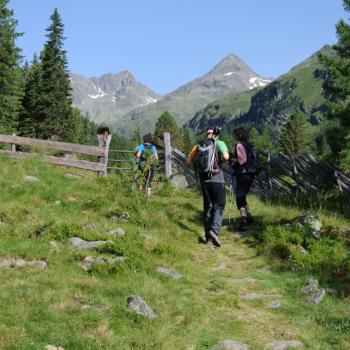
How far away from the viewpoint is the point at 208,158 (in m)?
9.84

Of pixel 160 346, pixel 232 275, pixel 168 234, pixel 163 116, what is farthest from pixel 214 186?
pixel 163 116

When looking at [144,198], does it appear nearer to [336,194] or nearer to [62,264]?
[62,264]

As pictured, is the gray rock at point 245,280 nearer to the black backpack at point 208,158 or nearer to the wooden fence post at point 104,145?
the black backpack at point 208,158

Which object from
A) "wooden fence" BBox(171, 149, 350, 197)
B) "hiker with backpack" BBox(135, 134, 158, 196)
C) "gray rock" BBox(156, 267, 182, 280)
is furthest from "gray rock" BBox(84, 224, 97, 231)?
"wooden fence" BBox(171, 149, 350, 197)

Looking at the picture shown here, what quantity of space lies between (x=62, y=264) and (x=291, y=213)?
647 centimetres

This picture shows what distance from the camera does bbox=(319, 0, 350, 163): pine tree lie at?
13.7 metres

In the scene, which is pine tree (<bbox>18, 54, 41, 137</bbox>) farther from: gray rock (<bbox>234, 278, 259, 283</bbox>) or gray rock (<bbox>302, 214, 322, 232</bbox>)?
gray rock (<bbox>234, 278, 259, 283</bbox>)

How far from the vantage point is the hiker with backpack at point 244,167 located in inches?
444

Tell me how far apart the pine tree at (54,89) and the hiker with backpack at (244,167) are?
43540 mm

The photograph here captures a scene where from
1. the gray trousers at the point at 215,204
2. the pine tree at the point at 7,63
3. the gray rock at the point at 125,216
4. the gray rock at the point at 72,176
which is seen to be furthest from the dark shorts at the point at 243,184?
the pine tree at the point at 7,63

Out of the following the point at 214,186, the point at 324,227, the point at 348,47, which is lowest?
the point at 324,227

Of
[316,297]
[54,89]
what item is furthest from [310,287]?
[54,89]

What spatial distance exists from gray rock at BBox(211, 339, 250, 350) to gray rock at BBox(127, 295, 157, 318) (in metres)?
0.98

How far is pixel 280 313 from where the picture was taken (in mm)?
6387
